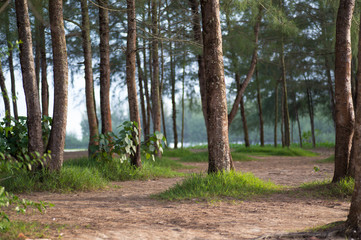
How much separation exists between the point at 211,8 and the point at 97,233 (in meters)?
4.27

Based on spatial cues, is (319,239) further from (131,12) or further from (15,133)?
(131,12)

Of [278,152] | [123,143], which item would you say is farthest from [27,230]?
[278,152]

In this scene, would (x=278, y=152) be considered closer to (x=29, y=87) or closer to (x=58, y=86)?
(x=58, y=86)

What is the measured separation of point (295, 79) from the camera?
19797 mm

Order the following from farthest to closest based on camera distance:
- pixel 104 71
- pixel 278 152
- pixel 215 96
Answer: pixel 278 152
pixel 104 71
pixel 215 96

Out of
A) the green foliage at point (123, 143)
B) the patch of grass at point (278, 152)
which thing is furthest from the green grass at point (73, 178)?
the patch of grass at point (278, 152)

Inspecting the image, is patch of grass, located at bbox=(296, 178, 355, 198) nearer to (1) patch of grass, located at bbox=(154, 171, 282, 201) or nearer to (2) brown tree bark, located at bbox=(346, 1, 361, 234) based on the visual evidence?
(1) patch of grass, located at bbox=(154, 171, 282, 201)

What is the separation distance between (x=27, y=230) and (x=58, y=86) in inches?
137

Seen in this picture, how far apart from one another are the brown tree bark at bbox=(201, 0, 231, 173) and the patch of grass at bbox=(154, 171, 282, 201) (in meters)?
0.28

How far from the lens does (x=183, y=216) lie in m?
4.08

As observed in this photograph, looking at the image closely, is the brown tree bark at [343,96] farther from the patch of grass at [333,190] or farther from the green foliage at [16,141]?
the green foliage at [16,141]

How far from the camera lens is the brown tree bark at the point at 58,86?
612 centimetres

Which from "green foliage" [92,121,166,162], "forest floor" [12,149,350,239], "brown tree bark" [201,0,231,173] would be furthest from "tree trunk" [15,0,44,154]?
"brown tree bark" [201,0,231,173]

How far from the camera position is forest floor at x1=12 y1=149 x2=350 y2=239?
3.33 m
